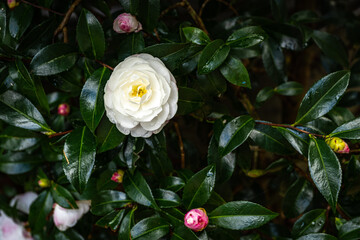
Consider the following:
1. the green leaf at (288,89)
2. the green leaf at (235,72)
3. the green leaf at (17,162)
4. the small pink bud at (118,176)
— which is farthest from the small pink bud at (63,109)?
the green leaf at (288,89)

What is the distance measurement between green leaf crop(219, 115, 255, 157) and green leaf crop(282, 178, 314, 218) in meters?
0.29

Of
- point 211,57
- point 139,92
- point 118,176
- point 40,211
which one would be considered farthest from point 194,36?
point 40,211

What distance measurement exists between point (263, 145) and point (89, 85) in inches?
16.3

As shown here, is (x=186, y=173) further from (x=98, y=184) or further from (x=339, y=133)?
(x=339, y=133)

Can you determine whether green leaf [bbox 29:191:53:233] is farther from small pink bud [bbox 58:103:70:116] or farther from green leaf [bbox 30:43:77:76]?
green leaf [bbox 30:43:77:76]

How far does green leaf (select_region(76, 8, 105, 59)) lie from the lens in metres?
0.76

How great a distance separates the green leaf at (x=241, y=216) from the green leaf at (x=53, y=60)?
47 cm

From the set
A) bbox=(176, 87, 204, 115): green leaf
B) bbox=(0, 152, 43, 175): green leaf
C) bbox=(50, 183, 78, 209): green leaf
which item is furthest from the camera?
bbox=(0, 152, 43, 175): green leaf

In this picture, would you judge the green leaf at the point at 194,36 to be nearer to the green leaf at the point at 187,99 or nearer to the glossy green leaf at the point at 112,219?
the green leaf at the point at 187,99

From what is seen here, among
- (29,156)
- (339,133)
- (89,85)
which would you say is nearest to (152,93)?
(89,85)

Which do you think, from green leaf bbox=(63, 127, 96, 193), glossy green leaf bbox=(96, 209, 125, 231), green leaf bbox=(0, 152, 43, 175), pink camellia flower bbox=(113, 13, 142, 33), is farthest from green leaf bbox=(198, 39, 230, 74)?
green leaf bbox=(0, 152, 43, 175)

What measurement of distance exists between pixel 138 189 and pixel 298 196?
0.44 meters


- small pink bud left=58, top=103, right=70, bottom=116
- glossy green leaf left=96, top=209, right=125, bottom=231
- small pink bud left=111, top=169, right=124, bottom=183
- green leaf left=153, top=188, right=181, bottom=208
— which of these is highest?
small pink bud left=58, top=103, right=70, bottom=116

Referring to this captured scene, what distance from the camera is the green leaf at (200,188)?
0.75m
